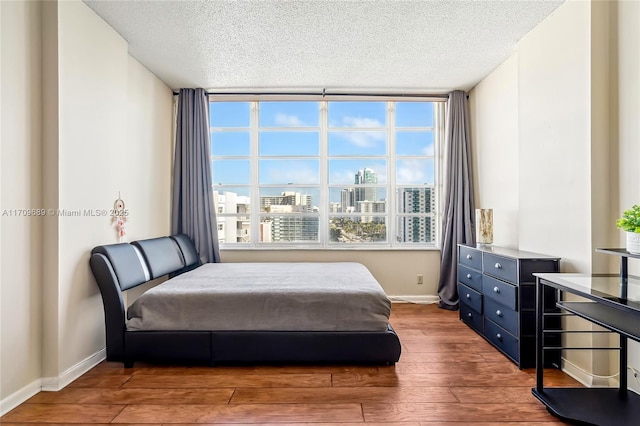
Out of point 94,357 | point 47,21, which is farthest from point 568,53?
point 94,357

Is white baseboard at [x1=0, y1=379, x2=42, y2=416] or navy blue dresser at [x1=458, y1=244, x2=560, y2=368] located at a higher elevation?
navy blue dresser at [x1=458, y1=244, x2=560, y2=368]

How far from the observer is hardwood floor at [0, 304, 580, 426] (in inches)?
79.2

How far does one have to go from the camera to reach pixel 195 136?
4.30 m

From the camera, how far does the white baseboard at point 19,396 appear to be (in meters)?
2.05

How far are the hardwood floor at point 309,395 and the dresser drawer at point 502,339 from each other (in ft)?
0.29

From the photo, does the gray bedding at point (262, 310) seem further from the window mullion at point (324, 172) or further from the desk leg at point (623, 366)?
the window mullion at point (324, 172)

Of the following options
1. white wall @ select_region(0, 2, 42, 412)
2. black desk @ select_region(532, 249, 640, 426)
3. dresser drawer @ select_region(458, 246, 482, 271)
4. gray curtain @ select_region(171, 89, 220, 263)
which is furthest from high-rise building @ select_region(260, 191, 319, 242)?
black desk @ select_region(532, 249, 640, 426)

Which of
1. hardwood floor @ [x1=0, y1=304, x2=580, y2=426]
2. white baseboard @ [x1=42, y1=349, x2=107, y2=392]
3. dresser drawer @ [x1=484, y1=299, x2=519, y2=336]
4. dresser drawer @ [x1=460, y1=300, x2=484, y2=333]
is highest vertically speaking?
dresser drawer @ [x1=484, y1=299, x2=519, y2=336]

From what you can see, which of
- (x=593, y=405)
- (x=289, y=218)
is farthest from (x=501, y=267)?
(x=289, y=218)

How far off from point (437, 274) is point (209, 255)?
2.86 m

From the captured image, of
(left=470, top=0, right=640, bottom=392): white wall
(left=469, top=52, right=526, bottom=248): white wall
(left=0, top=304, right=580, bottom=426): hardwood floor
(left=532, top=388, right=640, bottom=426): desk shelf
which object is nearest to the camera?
(left=532, top=388, right=640, bottom=426): desk shelf

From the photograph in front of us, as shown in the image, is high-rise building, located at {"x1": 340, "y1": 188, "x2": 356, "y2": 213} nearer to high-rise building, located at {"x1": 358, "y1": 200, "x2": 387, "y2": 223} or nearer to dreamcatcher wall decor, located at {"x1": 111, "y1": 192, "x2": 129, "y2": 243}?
high-rise building, located at {"x1": 358, "y1": 200, "x2": 387, "y2": 223}

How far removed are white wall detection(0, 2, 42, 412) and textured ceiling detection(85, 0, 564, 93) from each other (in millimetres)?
706

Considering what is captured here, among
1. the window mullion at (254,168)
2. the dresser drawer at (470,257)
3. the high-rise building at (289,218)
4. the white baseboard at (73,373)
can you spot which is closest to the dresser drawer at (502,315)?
the dresser drawer at (470,257)
